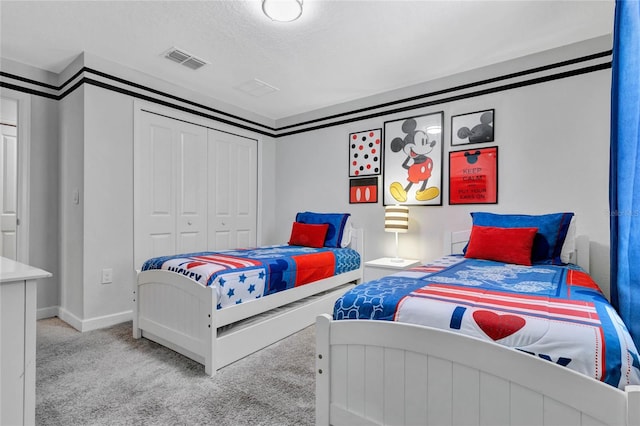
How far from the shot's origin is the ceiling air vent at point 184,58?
2.77 meters

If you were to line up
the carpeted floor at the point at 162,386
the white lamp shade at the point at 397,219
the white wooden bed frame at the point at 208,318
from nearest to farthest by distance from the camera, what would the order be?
1. the carpeted floor at the point at 162,386
2. the white wooden bed frame at the point at 208,318
3. the white lamp shade at the point at 397,219

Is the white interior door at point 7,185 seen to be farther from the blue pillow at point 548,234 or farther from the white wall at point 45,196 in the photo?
the blue pillow at point 548,234

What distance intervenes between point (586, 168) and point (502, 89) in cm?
99

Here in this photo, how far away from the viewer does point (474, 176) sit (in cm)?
306

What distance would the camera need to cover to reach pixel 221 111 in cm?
396

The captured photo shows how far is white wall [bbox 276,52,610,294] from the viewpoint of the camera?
8.23 feet

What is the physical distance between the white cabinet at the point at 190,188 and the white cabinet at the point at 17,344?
2081 millimetres

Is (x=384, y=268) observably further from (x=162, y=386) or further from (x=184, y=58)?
(x=184, y=58)

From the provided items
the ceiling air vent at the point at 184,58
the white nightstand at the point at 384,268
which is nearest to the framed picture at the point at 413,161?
the white nightstand at the point at 384,268

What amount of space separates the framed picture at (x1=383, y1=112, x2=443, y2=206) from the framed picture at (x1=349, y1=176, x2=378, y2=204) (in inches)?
5.2

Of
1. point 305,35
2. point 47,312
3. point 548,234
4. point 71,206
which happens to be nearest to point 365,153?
point 305,35

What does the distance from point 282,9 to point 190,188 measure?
2236 mm

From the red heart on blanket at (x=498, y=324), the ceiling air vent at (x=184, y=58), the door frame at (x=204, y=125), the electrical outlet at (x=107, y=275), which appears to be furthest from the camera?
the door frame at (x=204, y=125)

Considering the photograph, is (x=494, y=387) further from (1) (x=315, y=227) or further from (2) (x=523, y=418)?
(1) (x=315, y=227)
